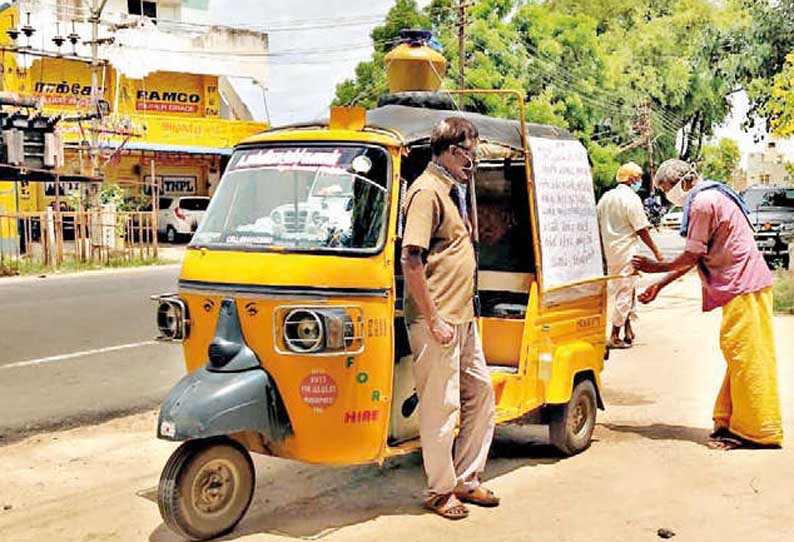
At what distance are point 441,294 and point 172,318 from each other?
147 cm

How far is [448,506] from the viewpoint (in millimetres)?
5062

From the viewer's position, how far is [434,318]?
15.9ft

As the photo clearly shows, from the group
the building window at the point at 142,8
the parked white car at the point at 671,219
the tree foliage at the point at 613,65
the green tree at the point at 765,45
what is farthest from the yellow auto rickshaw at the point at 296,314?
the parked white car at the point at 671,219

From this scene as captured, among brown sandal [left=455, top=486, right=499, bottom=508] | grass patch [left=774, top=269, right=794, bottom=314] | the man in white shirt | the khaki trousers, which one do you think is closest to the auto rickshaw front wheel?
the khaki trousers

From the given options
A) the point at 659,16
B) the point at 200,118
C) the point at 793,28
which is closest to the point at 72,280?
the point at 200,118

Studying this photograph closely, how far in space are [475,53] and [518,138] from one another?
28386mm

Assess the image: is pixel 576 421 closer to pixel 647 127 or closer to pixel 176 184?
pixel 176 184

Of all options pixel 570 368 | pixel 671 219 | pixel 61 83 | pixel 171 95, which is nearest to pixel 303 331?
pixel 570 368

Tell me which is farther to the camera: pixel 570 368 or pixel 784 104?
pixel 784 104

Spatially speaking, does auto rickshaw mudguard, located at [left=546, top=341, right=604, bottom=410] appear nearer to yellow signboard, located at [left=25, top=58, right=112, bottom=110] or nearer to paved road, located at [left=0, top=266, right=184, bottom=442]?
paved road, located at [left=0, top=266, right=184, bottom=442]

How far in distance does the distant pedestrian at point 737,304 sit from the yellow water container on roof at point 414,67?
1.94 m

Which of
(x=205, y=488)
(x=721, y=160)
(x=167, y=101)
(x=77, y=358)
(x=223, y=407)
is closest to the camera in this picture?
(x=223, y=407)

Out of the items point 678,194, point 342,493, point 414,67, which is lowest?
point 342,493

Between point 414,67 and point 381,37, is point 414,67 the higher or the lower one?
the lower one
